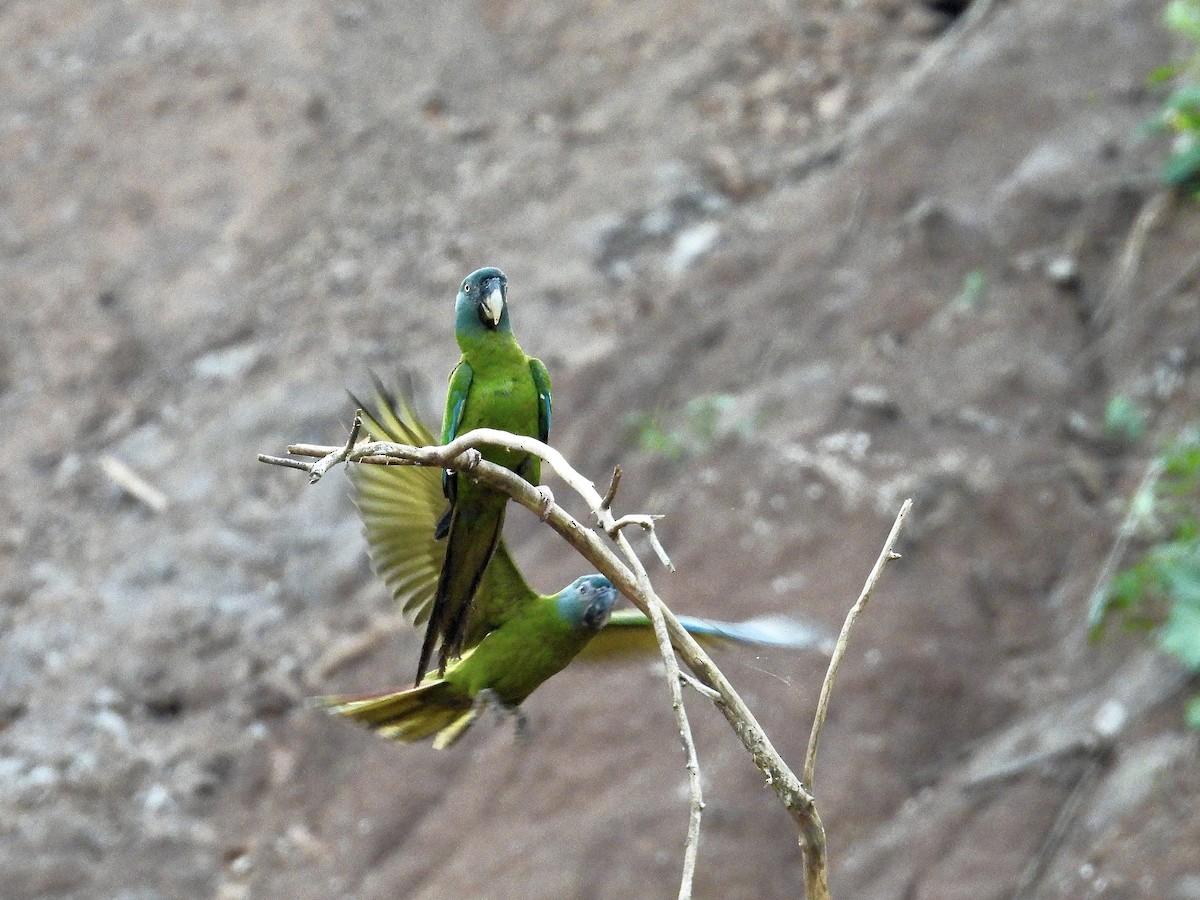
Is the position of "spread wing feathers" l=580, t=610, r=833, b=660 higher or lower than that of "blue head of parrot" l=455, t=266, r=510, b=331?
lower

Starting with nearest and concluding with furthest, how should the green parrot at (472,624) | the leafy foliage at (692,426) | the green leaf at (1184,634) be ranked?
the green parrot at (472,624), the green leaf at (1184,634), the leafy foliage at (692,426)

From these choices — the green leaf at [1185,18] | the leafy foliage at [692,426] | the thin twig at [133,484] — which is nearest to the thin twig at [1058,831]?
the leafy foliage at [692,426]

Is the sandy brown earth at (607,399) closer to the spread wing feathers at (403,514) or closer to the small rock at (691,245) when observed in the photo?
the small rock at (691,245)

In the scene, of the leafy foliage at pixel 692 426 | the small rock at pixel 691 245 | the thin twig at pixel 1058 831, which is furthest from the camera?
the small rock at pixel 691 245

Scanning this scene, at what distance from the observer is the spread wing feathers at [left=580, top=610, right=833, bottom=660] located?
2.61 metres

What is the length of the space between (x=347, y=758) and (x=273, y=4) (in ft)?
18.5

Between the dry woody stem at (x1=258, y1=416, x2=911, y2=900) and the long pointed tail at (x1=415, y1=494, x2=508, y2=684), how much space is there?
0.43 metres

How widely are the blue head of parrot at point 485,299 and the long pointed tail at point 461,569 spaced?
1.56 feet

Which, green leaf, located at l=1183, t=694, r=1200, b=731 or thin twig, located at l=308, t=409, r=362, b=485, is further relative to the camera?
green leaf, located at l=1183, t=694, r=1200, b=731

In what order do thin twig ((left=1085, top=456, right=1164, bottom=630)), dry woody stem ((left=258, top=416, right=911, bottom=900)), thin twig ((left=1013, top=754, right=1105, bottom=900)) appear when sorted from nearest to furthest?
dry woody stem ((left=258, top=416, right=911, bottom=900)) → thin twig ((left=1013, top=754, right=1105, bottom=900)) → thin twig ((left=1085, top=456, right=1164, bottom=630))

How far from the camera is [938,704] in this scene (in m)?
5.68

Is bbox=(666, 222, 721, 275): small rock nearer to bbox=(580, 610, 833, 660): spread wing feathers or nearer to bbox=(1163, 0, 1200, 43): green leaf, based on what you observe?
bbox=(1163, 0, 1200, 43): green leaf

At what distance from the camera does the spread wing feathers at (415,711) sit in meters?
2.45

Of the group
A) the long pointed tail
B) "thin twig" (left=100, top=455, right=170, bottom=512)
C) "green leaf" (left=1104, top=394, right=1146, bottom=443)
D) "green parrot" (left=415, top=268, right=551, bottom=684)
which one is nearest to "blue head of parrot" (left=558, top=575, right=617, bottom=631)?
the long pointed tail
